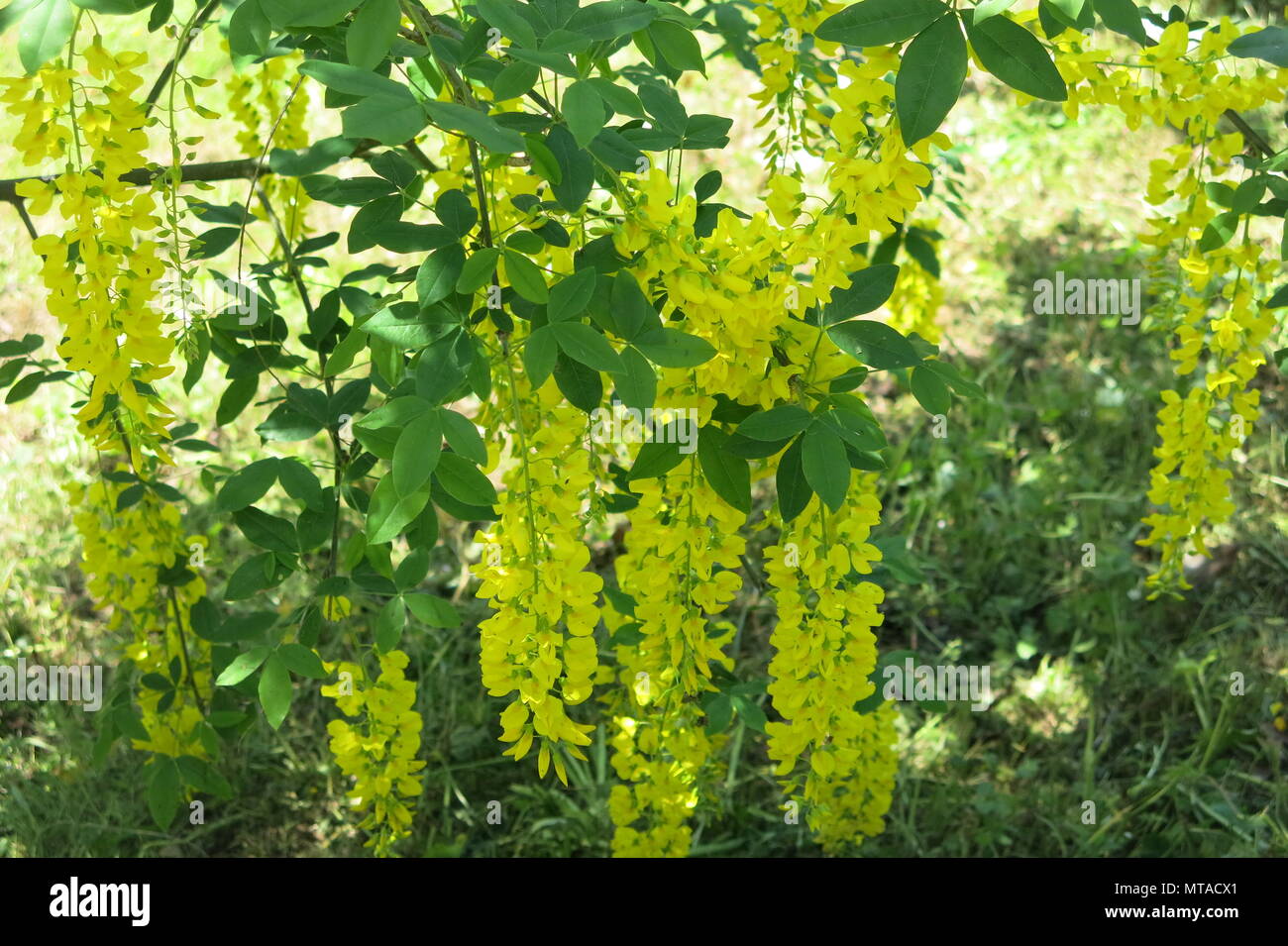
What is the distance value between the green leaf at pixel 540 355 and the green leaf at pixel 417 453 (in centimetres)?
11

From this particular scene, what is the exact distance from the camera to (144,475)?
1.89 m

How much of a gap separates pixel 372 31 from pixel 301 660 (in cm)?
91

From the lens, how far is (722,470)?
142cm

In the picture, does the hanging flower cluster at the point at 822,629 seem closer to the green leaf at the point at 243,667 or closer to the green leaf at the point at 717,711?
the green leaf at the point at 717,711

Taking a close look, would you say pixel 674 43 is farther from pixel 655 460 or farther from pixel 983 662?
pixel 983 662

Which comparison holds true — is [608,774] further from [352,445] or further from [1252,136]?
[1252,136]

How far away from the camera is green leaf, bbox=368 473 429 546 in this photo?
1240 millimetres

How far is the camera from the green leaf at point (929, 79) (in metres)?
1.15

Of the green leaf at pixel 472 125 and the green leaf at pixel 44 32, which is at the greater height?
the green leaf at pixel 44 32

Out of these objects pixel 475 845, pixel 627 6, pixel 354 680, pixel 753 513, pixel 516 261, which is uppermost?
pixel 627 6

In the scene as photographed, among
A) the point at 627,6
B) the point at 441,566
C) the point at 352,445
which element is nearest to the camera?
the point at 627,6

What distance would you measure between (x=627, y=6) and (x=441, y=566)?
1.99m

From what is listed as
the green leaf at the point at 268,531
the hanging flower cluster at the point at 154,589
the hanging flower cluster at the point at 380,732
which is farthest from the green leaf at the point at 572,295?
the hanging flower cluster at the point at 154,589

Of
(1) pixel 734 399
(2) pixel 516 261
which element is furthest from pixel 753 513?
(2) pixel 516 261
